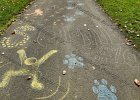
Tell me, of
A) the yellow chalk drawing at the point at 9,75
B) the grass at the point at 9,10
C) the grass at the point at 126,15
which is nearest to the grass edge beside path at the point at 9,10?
the grass at the point at 9,10

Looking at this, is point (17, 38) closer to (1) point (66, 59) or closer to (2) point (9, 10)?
(1) point (66, 59)

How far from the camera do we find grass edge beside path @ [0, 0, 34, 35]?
7.80 metres

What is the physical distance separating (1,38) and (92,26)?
254 cm

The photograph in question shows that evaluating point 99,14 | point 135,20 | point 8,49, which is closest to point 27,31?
point 8,49

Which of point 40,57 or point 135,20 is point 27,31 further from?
point 135,20

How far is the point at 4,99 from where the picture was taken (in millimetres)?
5125

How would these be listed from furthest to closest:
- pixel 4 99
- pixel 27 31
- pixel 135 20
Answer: pixel 135 20 < pixel 27 31 < pixel 4 99

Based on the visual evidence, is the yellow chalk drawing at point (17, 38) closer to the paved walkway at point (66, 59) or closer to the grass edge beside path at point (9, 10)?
the paved walkway at point (66, 59)

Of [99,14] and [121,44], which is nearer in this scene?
[121,44]

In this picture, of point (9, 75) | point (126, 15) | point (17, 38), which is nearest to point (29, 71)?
point (9, 75)

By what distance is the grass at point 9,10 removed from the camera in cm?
785

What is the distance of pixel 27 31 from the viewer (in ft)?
24.5

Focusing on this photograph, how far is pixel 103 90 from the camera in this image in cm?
538

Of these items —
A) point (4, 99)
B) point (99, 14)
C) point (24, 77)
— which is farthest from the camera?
point (99, 14)
